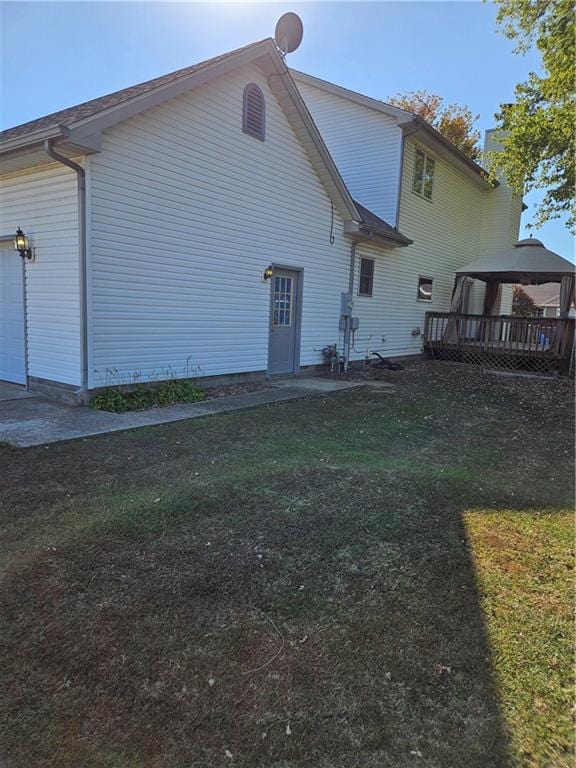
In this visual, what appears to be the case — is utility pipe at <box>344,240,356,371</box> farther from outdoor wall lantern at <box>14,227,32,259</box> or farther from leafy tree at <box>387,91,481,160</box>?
leafy tree at <box>387,91,481,160</box>

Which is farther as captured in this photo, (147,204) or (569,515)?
(147,204)

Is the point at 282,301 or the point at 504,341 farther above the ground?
the point at 282,301

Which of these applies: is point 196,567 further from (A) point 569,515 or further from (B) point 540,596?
(A) point 569,515

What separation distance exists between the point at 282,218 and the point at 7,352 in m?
5.56

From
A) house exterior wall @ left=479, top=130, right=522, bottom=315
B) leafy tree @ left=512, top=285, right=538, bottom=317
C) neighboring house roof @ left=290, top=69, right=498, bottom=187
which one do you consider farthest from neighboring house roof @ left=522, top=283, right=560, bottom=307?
neighboring house roof @ left=290, top=69, right=498, bottom=187

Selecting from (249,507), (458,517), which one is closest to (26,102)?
(249,507)

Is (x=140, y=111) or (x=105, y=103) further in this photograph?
(x=105, y=103)

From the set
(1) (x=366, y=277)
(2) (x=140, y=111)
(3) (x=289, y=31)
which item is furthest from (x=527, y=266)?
(2) (x=140, y=111)

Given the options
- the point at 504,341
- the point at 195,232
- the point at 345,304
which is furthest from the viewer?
the point at 504,341

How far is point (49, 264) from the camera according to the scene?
22.1ft

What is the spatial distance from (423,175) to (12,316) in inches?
469

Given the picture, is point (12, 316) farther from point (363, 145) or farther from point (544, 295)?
point (544, 295)

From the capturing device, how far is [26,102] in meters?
9.65

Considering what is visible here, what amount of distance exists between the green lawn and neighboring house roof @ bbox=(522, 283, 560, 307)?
39.3 m
